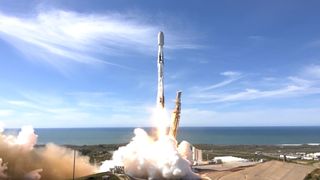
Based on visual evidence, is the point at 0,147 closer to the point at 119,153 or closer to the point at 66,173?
the point at 66,173

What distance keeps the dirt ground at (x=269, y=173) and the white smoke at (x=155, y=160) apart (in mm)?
5490

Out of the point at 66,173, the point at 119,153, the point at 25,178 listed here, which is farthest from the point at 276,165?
the point at 25,178

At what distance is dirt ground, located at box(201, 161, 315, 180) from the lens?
58166mm

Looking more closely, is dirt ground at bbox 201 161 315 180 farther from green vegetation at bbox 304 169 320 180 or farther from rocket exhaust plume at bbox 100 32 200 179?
rocket exhaust plume at bbox 100 32 200 179

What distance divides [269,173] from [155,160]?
17.3 m

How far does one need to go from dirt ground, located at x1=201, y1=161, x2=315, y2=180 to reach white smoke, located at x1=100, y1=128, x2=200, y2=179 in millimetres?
5490

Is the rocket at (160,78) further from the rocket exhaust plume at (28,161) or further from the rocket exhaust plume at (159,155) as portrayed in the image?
the rocket exhaust plume at (28,161)

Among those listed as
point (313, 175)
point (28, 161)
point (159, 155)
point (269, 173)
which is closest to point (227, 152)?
point (269, 173)

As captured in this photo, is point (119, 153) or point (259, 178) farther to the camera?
point (119, 153)

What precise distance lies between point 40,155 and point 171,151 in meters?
19.7

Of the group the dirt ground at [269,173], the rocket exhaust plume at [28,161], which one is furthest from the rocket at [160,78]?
the rocket exhaust plume at [28,161]

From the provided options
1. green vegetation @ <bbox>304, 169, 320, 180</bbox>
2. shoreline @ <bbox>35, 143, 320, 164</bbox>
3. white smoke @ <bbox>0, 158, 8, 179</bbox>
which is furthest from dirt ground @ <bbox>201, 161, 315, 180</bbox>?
shoreline @ <bbox>35, 143, 320, 164</bbox>

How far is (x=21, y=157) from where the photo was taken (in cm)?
5550

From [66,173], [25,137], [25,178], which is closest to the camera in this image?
[25,178]
